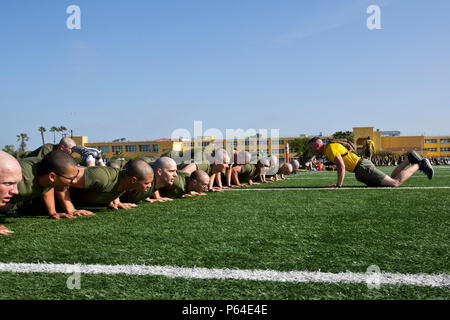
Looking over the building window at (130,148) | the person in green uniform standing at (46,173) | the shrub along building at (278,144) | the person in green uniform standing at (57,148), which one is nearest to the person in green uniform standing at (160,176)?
the person in green uniform standing at (46,173)

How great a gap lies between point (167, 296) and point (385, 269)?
1.36 metres

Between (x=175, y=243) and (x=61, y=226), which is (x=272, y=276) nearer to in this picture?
(x=175, y=243)

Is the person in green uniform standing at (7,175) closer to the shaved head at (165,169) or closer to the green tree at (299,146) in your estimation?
the shaved head at (165,169)

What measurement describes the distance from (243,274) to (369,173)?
7069mm

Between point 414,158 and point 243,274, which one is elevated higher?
point 414,158

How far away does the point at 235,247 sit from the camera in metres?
2.96

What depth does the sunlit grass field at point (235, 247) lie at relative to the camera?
1.99 m

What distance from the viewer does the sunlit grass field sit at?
1.99 m

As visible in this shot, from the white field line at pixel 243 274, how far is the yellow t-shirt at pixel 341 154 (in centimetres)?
660

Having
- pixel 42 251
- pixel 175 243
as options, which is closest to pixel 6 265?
pixel 42 251

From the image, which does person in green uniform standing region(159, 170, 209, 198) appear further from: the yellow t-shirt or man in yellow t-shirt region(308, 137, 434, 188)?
the yellow t-shirt

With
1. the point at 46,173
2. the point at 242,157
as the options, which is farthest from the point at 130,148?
the point at 46,173

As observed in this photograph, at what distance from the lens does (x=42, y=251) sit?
2.93 metres

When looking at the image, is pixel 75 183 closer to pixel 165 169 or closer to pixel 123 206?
pixel 123 206
